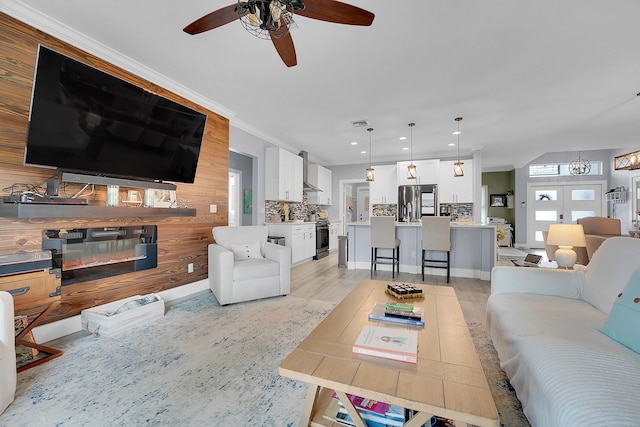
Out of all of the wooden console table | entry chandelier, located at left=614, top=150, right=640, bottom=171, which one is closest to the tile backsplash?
the wooden console table

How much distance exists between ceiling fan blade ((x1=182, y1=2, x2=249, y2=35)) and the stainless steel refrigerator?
5.45 m

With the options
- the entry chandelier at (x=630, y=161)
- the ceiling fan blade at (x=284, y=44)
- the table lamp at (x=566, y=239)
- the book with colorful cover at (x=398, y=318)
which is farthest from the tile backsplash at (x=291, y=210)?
the entry chandelier at (x=630, y=161)

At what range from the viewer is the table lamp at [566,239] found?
2.44 m

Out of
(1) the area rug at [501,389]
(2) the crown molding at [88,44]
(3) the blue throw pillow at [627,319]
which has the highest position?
(2) the crown molding at [88,44]

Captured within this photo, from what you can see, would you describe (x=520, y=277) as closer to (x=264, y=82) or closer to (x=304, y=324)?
(x=304, y=324)

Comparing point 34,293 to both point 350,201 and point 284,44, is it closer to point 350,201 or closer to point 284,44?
point 284,44

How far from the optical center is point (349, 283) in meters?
4.16

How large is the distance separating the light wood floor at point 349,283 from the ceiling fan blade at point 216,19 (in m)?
2.84

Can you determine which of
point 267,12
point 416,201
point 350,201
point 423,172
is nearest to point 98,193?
point 267,12

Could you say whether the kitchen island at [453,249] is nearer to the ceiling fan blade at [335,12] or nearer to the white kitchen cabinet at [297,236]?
the white kitchen cabinet at [297,236]

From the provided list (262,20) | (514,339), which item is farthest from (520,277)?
(262,20)

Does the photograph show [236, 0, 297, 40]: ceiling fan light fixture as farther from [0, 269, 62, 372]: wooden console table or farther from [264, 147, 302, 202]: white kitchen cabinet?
[264, 147, 302, 202]: white kitchen cabinet

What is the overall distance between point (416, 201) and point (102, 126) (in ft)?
18.8

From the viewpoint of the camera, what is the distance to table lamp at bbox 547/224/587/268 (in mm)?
2443
